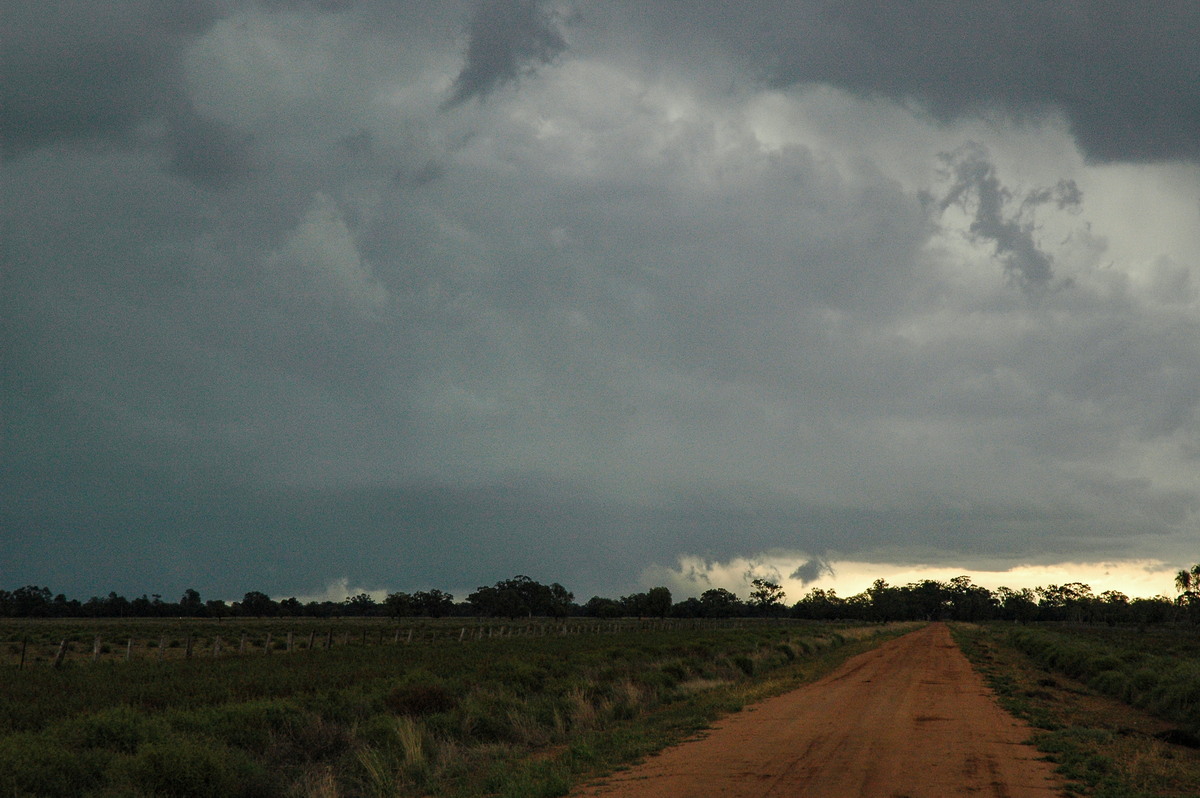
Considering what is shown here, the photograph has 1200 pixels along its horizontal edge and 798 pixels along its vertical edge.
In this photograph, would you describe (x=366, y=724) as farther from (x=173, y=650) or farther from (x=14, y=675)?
(x=173, y=650)

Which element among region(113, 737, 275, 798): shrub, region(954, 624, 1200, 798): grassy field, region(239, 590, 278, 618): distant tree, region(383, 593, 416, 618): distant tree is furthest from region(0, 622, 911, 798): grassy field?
region(239, 590, 278, 618): distant tree

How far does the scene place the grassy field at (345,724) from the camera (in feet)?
42.8

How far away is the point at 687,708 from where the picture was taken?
74.8 feet

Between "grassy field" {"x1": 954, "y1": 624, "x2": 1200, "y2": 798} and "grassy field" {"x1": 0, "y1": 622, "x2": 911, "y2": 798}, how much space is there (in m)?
7.38

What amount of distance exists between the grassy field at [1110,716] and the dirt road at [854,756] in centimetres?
73

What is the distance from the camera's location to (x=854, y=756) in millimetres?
13820

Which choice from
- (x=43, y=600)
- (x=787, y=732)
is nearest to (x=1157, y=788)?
Result: (x=787, y=732)

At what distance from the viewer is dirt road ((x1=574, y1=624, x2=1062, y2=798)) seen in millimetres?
11609

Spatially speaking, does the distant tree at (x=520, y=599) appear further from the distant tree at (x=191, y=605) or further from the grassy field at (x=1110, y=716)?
the grassy field at (x=1110, y=716)

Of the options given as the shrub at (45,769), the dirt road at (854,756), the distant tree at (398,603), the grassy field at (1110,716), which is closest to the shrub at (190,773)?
the shrub at (45,769)

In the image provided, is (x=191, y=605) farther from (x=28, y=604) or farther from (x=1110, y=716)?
(x=1110, y=716)

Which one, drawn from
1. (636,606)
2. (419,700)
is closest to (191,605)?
(636,606)

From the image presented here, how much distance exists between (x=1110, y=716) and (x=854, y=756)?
13646 millimetres

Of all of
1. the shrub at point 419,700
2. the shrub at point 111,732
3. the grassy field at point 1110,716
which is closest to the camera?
Answer: the grassy field at point 1110,716
